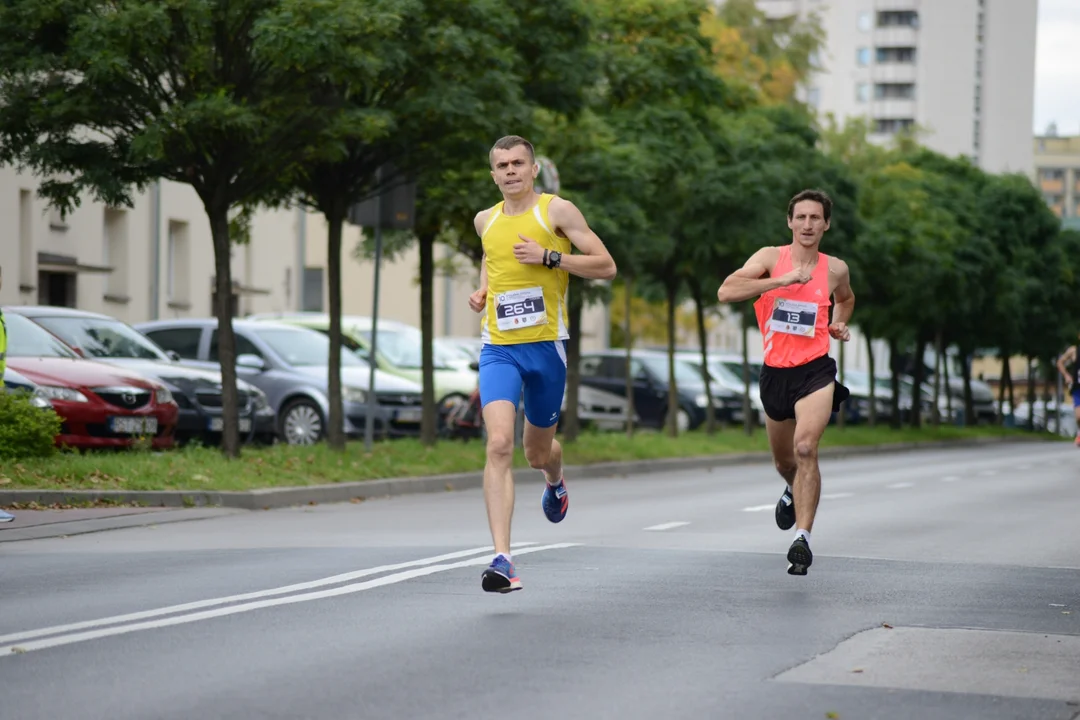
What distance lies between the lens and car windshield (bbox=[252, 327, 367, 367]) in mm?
24625

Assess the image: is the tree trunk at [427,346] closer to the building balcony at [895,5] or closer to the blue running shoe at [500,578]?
the blue running shoe at [500,578]

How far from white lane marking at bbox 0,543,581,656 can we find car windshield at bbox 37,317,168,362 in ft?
33.9

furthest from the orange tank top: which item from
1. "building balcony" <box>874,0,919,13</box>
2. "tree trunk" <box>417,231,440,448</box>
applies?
"building balcony" <box>874,0,919,13</box>

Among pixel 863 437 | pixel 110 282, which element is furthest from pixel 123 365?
pixel 863 437

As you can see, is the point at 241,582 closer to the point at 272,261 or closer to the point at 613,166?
the point at 613,166

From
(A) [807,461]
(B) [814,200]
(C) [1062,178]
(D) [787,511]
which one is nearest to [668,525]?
(D) [787,511]

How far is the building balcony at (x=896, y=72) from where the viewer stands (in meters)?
129

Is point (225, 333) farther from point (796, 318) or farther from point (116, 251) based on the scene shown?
point (116, 251)

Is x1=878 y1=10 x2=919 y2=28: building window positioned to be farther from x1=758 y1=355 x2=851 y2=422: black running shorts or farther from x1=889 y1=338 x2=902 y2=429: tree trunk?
x1=758 y1=355 x2=851 y2=422: black running shorts

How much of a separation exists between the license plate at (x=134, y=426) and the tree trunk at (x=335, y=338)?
2283 mm

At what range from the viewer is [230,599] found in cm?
891

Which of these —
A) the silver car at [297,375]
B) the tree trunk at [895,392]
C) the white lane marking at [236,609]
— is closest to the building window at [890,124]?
the tree trunk at [895,392]

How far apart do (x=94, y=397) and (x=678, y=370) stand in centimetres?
2264

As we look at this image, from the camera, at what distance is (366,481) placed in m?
18.1
